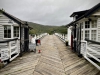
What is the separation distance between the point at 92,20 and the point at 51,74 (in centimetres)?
460

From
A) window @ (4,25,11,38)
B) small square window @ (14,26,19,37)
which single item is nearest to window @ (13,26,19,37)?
small square window @ (14,26,19,37)

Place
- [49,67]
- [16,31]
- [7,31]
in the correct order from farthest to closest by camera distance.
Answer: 1. [16,31]
2. [7,31]
3. [49,67]

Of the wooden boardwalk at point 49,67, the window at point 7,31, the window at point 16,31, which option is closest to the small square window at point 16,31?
the window at point 16,31

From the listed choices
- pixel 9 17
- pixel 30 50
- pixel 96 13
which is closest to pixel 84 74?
pixel 96 13

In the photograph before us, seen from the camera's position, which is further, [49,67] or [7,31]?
[7,31]

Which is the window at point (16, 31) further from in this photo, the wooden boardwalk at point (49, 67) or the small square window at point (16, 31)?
the wooden boardwalk at point (49, 67)

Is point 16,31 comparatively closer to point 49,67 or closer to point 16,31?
point 16,31

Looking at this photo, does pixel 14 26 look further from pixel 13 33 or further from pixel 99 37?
pixel 99 37

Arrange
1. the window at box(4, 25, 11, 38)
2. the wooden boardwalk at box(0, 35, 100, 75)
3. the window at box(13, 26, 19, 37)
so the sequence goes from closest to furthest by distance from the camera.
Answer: the wooden boardwalk at box(0, 35, 100, 75)
the window at box(4, 25, 11, 38)
the window at box(13, 26, 19, 37)

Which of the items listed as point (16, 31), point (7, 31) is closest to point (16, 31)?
point (16, 31)

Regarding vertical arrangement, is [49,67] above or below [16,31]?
below

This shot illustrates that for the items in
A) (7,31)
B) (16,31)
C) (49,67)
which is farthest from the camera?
(16,31)

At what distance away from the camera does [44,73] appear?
396cm

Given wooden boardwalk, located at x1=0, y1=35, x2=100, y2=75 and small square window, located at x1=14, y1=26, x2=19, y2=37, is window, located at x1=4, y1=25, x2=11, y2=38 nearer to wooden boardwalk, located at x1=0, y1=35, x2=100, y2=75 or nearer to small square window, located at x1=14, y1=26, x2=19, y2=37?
small square window, located at x1=14, y1=26, x2=19, y2=37
